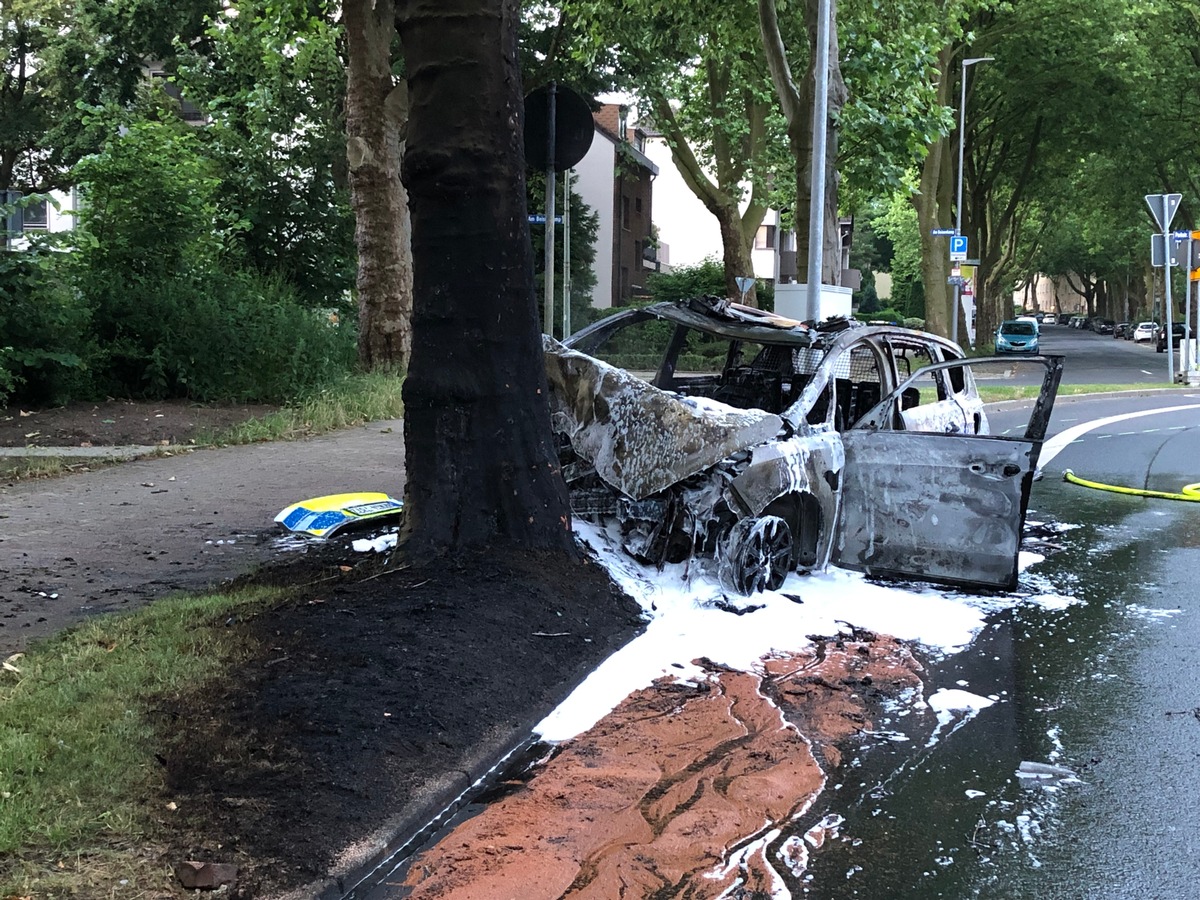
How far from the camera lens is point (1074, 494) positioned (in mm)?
10945

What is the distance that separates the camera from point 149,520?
26.8ft

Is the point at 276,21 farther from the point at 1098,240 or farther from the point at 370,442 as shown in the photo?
the point at 1098,240

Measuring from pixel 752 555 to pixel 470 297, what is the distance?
214cm

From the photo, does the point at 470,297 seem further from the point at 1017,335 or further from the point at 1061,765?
the point at 1017,335

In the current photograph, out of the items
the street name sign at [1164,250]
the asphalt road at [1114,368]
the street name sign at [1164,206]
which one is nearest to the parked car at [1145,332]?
the asphalt road at [1114,368]

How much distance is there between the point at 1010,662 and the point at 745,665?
53.0 inches

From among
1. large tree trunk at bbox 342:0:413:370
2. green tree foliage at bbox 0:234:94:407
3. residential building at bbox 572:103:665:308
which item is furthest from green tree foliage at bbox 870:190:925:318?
green tree foliage at bbox 0:234:94:407

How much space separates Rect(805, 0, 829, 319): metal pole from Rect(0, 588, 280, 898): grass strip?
10565 mm

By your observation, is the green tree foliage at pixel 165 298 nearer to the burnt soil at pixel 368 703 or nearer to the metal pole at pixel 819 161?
the metal pole at pixel 819 161

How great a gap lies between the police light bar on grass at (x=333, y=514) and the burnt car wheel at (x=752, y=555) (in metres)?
2.53

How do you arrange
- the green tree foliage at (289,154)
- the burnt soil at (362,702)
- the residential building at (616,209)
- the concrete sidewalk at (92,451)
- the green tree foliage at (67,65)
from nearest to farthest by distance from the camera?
the burnt soil at (362,702) → the concrete sidewalk at (92,451) → the green tree foliage at (289,154) → the green tree foliage at (67,65) → the residential building at (616,209)

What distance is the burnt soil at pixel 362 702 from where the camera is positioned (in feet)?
11.1

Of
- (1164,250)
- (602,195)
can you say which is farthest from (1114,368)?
(602,195)

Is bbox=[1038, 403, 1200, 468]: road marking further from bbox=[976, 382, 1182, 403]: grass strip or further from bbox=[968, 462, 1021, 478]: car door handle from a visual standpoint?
bbox=[968, 462, 1021, 478]: car door handle
